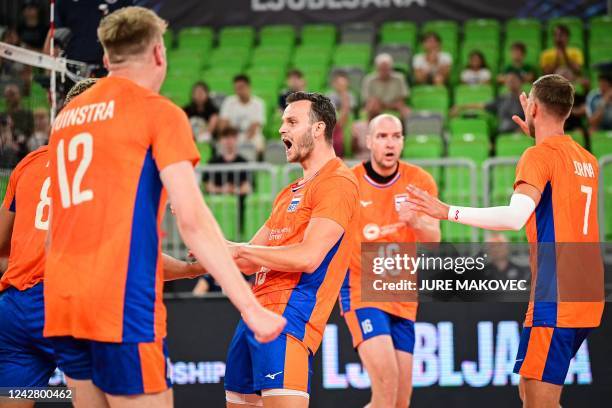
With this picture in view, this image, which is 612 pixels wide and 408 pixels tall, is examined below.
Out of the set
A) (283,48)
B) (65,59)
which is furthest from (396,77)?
(65,59)

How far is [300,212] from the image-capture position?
5.32 metres

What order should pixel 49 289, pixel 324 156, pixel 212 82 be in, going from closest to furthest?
1. pixel 49 289
2. pixel 324 156
3. pixel 212 82

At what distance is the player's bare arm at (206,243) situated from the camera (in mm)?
3621

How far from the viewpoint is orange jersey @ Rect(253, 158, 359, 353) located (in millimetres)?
5141

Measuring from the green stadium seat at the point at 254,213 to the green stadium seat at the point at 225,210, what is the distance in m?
0.14

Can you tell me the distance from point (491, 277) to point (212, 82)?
25.9ft

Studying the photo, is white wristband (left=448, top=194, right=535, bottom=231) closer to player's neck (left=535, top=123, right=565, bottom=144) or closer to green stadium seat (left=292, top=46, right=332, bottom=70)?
player's neck (left=535, top=123, right=565, bottom=144)

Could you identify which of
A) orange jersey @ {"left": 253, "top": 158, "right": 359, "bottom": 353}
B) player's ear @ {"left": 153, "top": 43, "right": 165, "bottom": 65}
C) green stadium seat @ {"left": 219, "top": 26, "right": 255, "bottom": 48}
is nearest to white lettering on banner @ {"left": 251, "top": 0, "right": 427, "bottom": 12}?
green stadium seat @ {"left": 219, "top": 26, "right": 255, "bottom": 48}

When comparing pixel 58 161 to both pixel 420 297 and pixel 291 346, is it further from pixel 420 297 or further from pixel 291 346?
pixel 420 297

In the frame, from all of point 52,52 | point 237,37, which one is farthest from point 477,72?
point 52,52

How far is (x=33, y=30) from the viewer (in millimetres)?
7730

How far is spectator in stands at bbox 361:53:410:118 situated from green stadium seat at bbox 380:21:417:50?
248 cm

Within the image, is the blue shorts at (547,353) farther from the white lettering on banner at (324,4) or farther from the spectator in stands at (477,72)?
the white lettering on banner at (324,4)

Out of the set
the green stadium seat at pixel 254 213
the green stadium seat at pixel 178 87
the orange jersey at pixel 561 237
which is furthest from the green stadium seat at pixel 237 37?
the orange jersey at pixel 561 237
